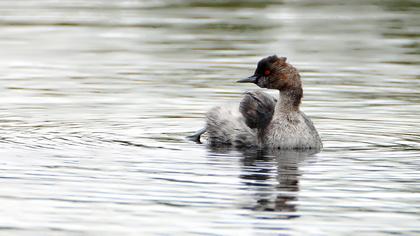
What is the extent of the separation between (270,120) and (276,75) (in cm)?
54

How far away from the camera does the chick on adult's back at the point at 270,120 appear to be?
13797 mm

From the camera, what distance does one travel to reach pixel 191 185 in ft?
36.5

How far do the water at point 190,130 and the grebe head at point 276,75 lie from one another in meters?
0.89

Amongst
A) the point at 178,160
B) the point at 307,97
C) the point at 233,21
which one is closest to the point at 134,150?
the point at 178,160

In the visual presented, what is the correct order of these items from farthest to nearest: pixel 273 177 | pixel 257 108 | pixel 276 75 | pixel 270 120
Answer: pixel 257 108 < pixel 270 120 < pixel 276 75 < pixel 273 177

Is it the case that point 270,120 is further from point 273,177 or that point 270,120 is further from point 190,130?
Result: point 273,177

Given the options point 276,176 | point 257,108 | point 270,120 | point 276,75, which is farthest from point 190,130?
point 276,176

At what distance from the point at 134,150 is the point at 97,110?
3.28 m

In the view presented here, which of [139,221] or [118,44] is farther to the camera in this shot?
[118,44]

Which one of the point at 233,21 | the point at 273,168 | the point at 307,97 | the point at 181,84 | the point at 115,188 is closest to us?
the point at 115,188

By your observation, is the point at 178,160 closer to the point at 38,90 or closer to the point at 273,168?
the point at 273,168

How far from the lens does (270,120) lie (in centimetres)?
1420

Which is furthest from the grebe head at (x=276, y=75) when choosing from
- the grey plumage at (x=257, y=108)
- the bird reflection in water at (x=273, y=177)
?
the bird reflection in water at (x=273, y=177)

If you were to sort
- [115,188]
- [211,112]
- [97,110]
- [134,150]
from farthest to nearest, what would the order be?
[97,110] → [211,112] → [134,150] → [115,188]
